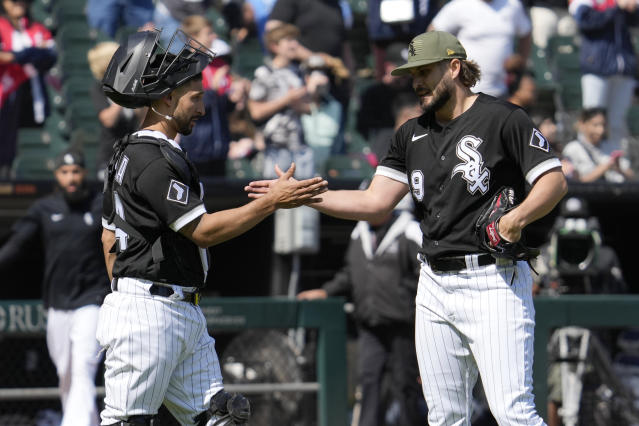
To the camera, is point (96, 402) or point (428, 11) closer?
point (96, 402)

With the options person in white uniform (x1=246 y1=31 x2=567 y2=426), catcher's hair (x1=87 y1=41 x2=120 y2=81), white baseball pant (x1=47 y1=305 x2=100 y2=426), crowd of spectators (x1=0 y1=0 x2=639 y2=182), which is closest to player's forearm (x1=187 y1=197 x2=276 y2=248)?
person in white uniform (x1=246 y1=31 x2=567 y2=426)

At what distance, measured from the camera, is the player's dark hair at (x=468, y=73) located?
15.0 feet

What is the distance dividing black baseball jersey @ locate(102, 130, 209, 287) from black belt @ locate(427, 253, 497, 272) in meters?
0.92

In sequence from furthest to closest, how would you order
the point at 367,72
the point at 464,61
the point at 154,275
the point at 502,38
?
the point at 367,72 < the point at 502,38 < the point at 464,61 < the point at 154,275

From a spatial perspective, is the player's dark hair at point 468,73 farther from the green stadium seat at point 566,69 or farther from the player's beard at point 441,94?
the green stadium seat at point 566,69

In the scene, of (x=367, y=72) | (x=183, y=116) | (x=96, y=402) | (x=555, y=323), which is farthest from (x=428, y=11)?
(x=183, y=116)

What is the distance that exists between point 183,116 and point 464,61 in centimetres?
118

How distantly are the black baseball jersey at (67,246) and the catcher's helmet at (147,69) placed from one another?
2927mm

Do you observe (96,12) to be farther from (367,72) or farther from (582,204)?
(582,204)

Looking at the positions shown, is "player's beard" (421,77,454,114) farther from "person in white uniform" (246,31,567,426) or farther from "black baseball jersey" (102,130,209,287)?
"black baseball jersey" (102,130,209,287)

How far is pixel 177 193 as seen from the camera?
403 cm

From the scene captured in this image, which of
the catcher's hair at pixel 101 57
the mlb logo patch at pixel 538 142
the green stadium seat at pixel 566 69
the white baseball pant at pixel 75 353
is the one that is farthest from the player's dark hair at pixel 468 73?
the green stadium seat at pixel 566 69

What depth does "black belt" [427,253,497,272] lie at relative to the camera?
4387 millimetres

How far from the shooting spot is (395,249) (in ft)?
24.1
